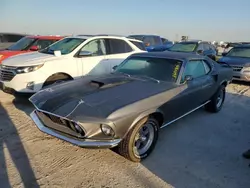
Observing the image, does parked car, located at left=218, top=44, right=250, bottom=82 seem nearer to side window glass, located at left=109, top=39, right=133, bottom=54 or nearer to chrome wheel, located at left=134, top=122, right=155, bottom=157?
side window glass, located at left=109, top=39, right=133, bottom=54

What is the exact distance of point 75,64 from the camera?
20.9 ft

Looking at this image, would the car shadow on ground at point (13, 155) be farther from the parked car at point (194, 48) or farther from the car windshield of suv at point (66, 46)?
the parked car at point (194, 48)

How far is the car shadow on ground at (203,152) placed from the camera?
326 centimetres

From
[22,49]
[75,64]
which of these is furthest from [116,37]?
[22,49]

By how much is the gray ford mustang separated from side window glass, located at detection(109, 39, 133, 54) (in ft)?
7.44

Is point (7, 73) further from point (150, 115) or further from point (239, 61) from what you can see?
point (239, 61)

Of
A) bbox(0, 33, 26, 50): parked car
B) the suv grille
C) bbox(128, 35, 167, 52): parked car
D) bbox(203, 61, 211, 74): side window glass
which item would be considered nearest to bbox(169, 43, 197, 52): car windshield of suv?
bbox(128, 35, 167, 52): parked car

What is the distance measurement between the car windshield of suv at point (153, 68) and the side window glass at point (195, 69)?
20 cm

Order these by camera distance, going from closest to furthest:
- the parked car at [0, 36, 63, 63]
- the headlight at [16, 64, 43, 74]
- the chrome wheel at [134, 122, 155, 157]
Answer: the chrome wheel at [134, 122, 155, 157] → the headlight at [16, 64, 43, 74] → the parked car at [0, 36, 63, 63]

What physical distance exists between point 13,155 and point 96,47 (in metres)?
4.16

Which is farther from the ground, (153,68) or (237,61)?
(153,68)

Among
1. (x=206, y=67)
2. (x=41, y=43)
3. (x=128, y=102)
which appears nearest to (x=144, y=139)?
(x=128, y=102)

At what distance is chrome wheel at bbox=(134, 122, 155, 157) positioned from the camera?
3.60 m

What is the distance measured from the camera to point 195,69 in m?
4.97
